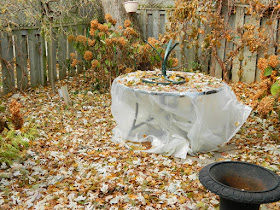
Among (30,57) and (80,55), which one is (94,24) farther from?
(80,55)

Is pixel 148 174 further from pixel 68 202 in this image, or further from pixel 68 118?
pixel 68 118

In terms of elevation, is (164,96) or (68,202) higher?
(164,96)

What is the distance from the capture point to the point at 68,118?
4.60 meters

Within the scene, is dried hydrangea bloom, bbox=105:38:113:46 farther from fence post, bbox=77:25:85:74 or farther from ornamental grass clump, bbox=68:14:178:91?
fence post, bbox=77:25:85:74

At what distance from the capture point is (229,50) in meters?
6.12

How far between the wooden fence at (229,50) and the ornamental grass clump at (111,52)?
1001mm

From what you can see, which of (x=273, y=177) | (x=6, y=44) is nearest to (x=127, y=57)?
(x=6, y=44)

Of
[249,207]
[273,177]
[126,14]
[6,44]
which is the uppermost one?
[126,14]

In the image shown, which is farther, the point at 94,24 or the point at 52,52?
the point at 52,52

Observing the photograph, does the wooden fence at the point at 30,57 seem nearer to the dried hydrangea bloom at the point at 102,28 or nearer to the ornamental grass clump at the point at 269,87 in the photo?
the dried hydrangea bloom at the point at 102,28

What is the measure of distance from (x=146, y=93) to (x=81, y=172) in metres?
1.05

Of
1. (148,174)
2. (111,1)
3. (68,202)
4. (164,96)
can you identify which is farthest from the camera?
(111,1)

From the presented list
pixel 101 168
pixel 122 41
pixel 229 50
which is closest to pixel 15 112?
pixel 101 168

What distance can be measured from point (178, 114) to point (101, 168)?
98 centimetres
